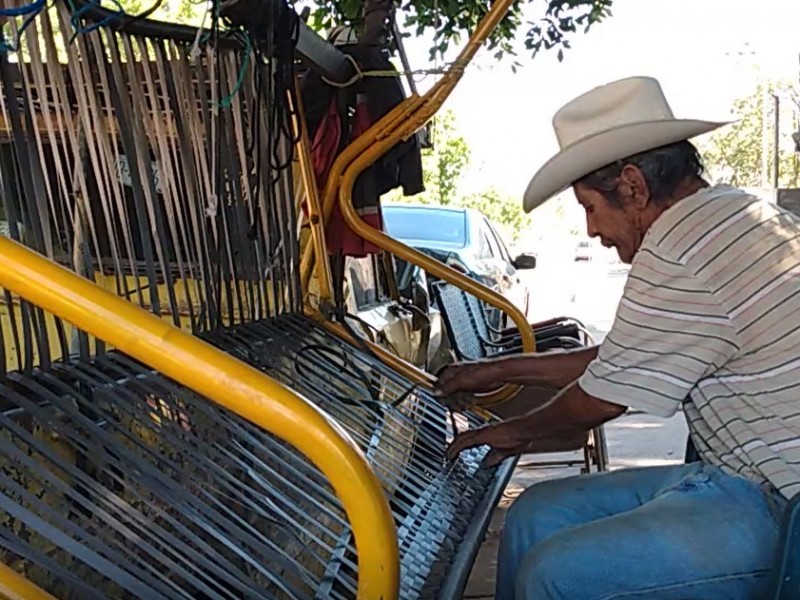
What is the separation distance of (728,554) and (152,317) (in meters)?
1.30

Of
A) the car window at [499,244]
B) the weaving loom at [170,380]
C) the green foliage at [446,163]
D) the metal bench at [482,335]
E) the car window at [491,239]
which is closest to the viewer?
the weaving loom at [170,380]

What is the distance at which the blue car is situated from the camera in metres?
7.30

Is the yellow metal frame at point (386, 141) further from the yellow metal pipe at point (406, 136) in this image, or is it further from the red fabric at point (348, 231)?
the red fabric at point (348, 231)

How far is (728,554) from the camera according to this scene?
203cm

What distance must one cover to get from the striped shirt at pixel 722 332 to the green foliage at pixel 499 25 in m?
2.55

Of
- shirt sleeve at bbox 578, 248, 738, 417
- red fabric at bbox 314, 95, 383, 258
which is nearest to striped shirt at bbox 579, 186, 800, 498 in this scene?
shirt sleeve at bbox 578, 248, 738, 417

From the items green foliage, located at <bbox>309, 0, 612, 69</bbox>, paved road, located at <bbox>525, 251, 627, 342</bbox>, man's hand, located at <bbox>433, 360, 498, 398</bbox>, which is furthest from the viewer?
paved road, located at <bbox>525, 251, 627, 342</bbox>

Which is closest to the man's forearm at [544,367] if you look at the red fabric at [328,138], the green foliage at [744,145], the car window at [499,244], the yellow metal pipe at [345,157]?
the yellow metal pipe at [345,157]

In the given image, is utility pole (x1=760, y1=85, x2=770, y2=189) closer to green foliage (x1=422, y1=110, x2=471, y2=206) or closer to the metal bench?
green foliage (x1=422, y1=110, x2=471, y2=206)

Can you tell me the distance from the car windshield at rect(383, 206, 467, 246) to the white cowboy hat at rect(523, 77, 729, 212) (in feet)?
16.3

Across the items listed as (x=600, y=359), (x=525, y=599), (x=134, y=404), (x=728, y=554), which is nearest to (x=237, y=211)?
(x=134, y=404)

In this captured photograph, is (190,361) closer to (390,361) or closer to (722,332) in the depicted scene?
(722,332)

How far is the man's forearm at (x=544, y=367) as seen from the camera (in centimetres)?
286

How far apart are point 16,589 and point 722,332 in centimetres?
140
